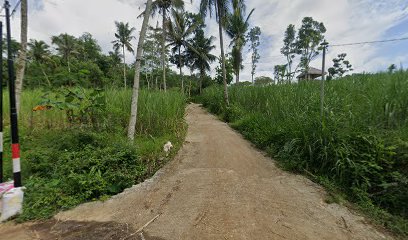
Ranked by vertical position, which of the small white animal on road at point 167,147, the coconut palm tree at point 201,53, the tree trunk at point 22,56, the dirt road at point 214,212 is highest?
the coconut palm tree at point 201,53

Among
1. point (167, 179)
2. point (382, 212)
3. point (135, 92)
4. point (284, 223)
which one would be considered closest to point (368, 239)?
point (382, 212)

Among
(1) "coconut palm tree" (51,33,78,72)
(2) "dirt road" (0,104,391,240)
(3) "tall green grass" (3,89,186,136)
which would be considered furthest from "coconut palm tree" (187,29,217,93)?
(2) "dirt road" (0,104,391,240)

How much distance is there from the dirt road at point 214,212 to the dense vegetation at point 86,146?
320mm

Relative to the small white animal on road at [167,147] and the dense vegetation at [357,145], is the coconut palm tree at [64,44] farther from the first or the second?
the dense vegetation at [357,145]

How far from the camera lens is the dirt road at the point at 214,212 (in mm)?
2678

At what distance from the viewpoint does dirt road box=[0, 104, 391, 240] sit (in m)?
2.68

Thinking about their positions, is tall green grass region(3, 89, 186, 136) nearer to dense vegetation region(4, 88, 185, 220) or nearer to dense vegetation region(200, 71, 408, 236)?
dense vegetation region(4, 88, 185, 220)

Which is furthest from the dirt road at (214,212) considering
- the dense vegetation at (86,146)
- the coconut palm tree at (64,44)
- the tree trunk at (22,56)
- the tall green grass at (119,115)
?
the coconut palm tree at (64,44)

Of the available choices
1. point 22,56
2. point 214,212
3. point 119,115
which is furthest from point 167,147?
point 22,56

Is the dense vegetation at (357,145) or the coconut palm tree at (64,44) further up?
the coconut palm tree at (64,44)

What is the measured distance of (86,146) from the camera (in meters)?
4.57

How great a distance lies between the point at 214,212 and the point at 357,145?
286 cm

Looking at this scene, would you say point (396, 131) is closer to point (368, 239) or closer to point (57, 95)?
point (368, 239)

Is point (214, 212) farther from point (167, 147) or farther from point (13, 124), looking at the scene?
point (13, 124)
